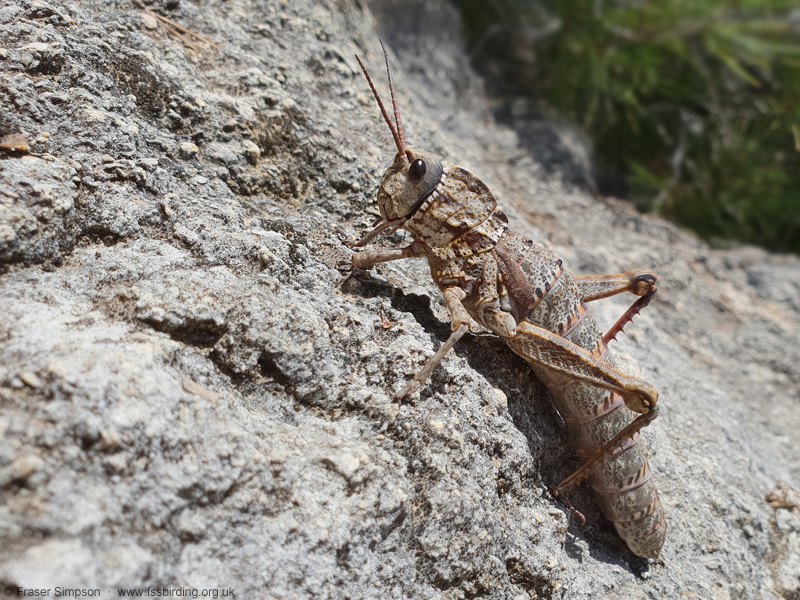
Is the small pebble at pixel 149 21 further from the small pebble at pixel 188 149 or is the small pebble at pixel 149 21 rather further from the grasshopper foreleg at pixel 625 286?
the grasshopper foreleg at pixel 625 286

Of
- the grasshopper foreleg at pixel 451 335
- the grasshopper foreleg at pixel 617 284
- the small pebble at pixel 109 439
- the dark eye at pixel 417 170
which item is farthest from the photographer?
the grasshopper foreleg at pixel 617 284

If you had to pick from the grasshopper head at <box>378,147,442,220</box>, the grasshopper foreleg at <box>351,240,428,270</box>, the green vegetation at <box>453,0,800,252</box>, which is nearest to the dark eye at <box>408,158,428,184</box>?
the grasshopper head at <box>378,147,442,220</box>

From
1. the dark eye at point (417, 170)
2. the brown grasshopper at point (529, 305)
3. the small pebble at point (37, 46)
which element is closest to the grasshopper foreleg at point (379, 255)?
the brown grasshopper at point (529, 305)

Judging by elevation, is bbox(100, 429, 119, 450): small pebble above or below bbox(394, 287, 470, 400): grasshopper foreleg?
below

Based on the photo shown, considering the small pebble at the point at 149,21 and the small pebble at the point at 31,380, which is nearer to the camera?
the small pebble at the point at 31,380

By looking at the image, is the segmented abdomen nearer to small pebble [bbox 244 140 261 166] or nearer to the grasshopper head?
the grasshopper head
